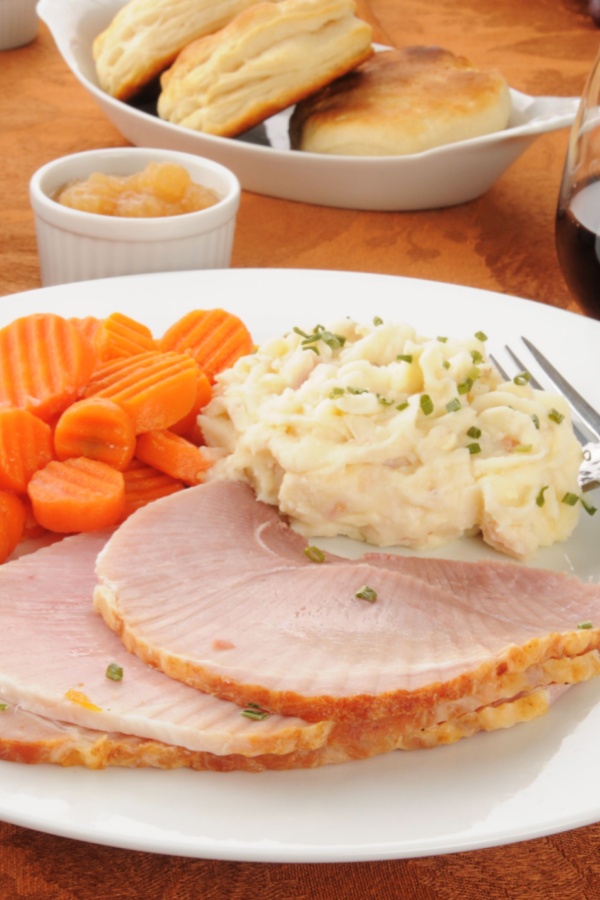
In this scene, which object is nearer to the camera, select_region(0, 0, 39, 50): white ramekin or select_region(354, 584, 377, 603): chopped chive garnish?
select_region(354, 584, 377, 603): chopped chive garnish

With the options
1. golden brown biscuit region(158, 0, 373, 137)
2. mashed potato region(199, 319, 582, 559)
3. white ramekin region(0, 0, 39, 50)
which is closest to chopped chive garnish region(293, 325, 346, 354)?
mashed potato region(199, 319, 582, 559)

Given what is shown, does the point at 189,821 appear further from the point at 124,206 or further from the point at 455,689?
the point at 124,206

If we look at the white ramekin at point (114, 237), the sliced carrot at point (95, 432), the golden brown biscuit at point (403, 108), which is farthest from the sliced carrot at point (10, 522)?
the golden brown biscuit at point (403, 108)

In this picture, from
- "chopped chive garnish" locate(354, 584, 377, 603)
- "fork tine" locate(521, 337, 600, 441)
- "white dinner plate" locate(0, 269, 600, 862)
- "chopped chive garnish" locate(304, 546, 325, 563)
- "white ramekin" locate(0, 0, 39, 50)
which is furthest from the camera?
"white ramekin" locate(0, 0, 39, 50)

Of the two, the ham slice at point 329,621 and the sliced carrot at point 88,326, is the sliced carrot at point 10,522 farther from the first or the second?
the sliced carrot at point 88,326

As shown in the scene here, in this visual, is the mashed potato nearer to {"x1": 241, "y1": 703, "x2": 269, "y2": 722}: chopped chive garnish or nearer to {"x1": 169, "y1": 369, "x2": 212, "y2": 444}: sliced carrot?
{"x1": 169, "y1": 369, "x2": 212, "y2": 444}: sliced carrot

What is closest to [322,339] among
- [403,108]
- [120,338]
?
[120,338]
